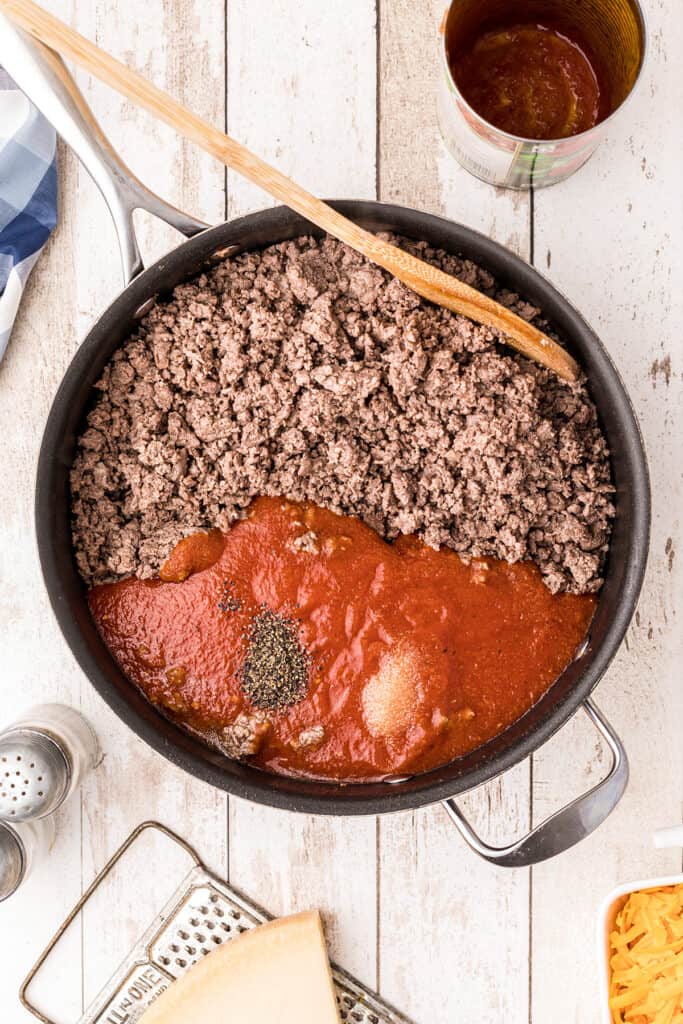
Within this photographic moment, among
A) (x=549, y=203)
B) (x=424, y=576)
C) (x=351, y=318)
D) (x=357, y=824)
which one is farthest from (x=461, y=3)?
(x=357, y=824)

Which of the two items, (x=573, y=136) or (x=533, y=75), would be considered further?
(x=533, y=75)

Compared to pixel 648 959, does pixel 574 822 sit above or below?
above

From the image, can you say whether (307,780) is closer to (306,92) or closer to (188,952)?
(188,952)

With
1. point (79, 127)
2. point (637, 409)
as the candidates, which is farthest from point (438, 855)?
point (79, 127)

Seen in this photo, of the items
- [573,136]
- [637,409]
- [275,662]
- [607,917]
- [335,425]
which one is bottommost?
[607,917]

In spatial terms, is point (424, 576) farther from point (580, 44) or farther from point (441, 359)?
point (580, 44)

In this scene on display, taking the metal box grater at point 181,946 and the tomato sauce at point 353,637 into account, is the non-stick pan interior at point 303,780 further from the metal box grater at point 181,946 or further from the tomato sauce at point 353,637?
the metal box grater at point 181,946

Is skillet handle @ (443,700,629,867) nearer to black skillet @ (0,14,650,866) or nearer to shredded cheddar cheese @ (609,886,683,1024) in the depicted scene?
black skillet @ (0,14,650,866)
